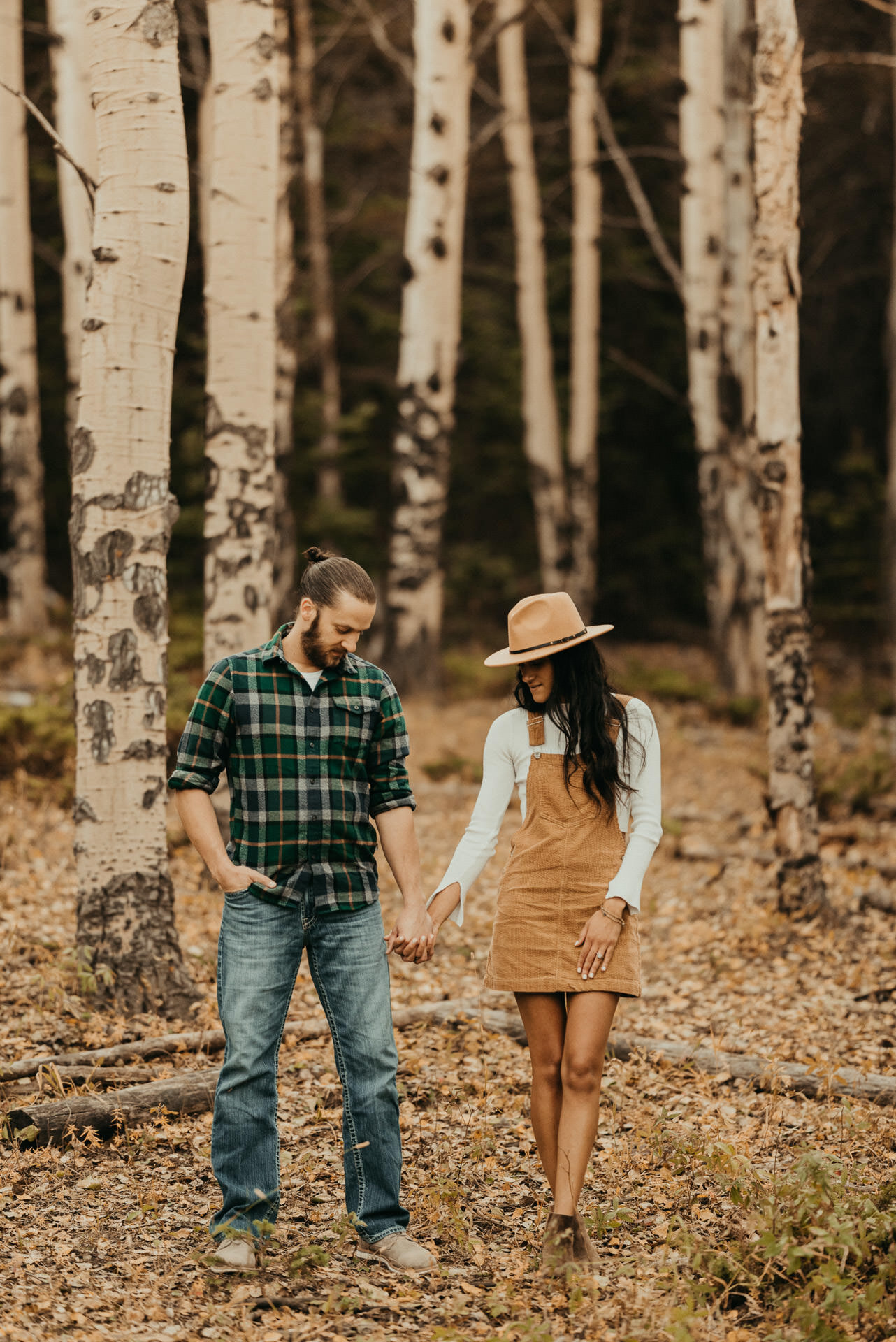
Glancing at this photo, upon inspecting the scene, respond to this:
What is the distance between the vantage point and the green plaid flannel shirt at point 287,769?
147 inches

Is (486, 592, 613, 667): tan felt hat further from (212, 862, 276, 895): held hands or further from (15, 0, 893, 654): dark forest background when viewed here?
(15, 0, 893, 654): dark forest background

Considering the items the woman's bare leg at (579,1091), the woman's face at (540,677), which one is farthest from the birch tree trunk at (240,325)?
the woman's bare leg at (579,1091)

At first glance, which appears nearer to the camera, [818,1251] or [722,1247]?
[818,1251]

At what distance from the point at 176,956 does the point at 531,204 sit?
13586 mm

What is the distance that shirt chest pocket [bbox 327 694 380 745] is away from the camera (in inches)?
150

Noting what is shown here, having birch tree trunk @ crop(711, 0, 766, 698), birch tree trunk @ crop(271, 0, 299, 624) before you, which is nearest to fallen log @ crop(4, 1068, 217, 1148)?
birch tree trunk @ crop(271, 0, 299, 624)

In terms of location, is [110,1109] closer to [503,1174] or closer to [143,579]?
[503,1174]

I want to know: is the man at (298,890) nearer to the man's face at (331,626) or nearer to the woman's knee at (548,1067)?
the man's face at (331,626)

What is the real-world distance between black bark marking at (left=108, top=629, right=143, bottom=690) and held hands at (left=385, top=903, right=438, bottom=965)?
7.40 feet

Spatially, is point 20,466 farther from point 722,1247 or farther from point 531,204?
point 722,1247

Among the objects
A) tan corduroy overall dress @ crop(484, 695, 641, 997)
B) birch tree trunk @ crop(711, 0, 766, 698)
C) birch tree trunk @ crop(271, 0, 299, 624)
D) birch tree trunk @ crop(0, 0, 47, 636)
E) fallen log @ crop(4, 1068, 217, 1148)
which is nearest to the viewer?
tan corduroy overall dress @ crop(484, 695, 641, 997)

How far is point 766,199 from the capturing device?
23.6 feet

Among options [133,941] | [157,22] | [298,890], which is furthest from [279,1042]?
[157,22]

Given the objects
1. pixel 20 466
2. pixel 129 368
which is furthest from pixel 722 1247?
pixel 20 466
